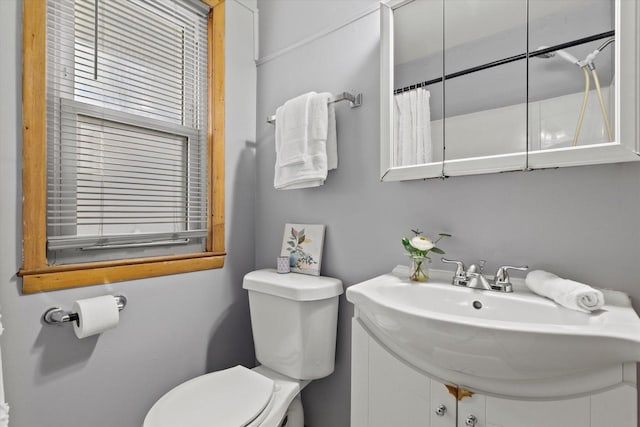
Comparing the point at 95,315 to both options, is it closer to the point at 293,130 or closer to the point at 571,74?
the point at 293,130

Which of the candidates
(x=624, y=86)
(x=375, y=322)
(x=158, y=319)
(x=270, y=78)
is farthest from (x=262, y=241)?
(x=624, y=86)

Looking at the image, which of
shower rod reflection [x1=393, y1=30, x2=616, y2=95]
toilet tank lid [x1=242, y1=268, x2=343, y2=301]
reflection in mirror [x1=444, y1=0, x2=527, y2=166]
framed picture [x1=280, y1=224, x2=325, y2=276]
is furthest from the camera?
framed picture [x1=280, y1=224, x2=325, y2=276]

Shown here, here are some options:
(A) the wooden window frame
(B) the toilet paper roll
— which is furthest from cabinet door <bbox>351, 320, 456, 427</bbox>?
(A) the wooden window frame

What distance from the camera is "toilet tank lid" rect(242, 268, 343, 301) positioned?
1288mm

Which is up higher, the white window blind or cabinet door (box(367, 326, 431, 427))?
the white window blind

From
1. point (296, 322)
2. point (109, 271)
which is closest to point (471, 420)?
point (296, 322)

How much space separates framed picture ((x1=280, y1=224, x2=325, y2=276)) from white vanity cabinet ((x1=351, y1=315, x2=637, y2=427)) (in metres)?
0.54

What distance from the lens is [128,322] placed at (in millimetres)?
1318

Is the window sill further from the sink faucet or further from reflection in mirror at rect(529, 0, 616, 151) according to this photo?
reflection in mirror at rect(529, 0, 616, 151)

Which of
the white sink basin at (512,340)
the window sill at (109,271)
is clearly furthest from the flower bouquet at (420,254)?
the window sill at (109,271)

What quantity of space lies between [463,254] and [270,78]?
1339 mm

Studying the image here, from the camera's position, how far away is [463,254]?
1.14 metres

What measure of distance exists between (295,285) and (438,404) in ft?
2.15

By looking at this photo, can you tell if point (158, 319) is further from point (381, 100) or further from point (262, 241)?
point (381, 100)
